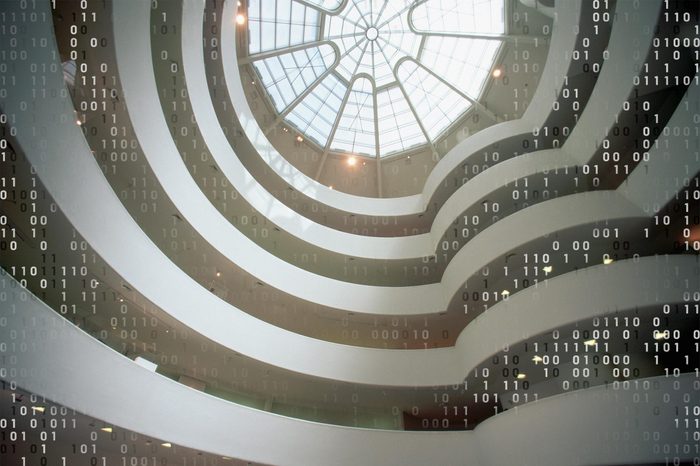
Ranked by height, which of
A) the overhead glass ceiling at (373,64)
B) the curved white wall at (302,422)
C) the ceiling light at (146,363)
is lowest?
the curved white wall at (302,422)

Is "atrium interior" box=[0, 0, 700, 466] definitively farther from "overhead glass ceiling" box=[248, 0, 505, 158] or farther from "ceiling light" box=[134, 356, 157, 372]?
"ceiling light" box=[134, 356, 157, 372]

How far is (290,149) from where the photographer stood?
1020 inches

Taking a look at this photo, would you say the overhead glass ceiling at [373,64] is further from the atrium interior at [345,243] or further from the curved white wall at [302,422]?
the curved white wall at [302,422]

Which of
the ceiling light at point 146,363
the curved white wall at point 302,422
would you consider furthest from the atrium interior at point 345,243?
the ceiling light at point 146,363

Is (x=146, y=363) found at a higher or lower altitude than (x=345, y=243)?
lower

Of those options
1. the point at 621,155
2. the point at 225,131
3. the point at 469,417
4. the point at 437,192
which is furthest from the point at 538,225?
the point at 225,131

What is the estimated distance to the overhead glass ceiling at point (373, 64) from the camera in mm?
22094

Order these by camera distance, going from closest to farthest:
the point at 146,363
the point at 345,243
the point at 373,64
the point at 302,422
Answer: the point at 302,422 < the point at 146,363 < the point at 345,243 < the point at 373,64

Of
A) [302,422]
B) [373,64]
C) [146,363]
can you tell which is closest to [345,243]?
[302,422]

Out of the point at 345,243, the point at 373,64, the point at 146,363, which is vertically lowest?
the point at 146,363

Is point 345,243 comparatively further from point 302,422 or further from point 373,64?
point 373,64

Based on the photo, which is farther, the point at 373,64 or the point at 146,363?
the point at 373,64

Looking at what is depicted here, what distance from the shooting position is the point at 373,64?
25109mm

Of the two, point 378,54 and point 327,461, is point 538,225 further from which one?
point 378,54
